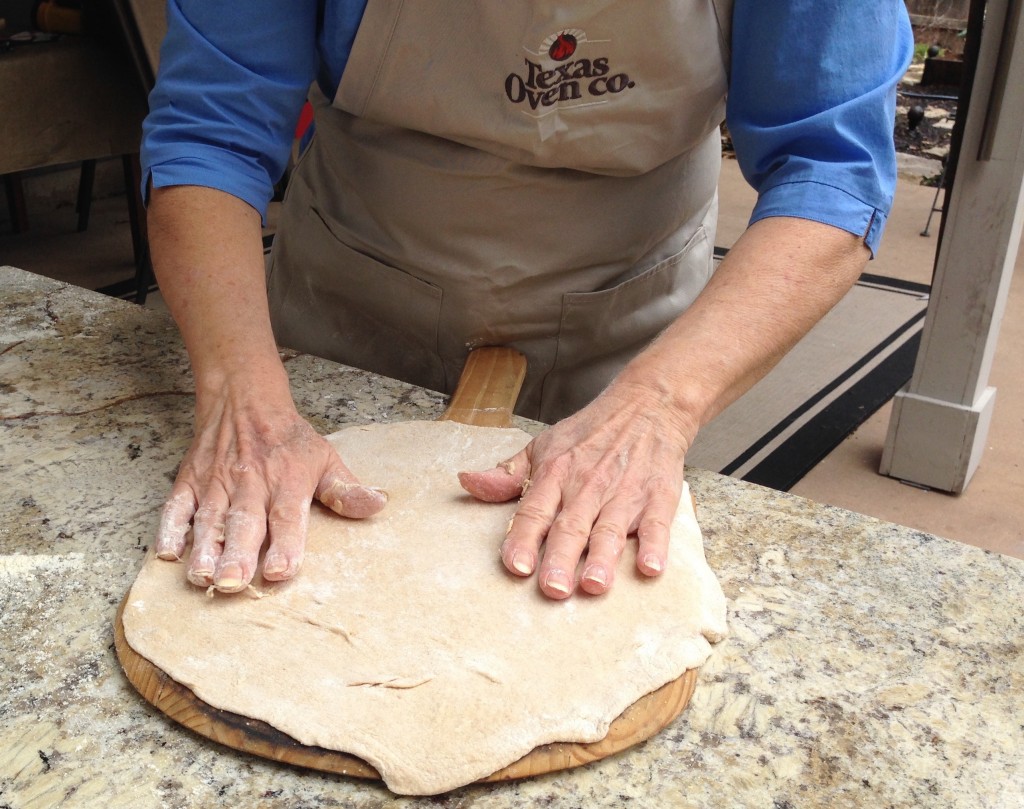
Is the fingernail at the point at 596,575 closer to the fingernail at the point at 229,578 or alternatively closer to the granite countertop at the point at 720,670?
the granite countertop at the point at 720,670

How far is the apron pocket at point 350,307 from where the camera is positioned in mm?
1396

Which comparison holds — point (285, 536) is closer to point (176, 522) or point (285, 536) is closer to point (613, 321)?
point (176, 522)

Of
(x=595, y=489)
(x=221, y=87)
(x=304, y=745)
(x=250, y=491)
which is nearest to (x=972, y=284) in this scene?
(x=595, y=489)

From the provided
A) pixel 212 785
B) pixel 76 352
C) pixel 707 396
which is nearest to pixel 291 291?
pixel 76 352

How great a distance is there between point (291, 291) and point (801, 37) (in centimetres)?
86

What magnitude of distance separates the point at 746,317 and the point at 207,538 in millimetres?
610

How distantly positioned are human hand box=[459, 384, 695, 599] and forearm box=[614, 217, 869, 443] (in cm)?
3

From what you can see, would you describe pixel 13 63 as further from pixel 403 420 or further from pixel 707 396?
pixel 707 396

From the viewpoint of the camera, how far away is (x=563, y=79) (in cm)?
116

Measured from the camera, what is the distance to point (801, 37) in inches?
41.5

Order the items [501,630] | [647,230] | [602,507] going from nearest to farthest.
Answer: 1. [501,630]
2. [602,507]
3. [647,230]

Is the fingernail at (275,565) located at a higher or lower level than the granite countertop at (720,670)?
higher

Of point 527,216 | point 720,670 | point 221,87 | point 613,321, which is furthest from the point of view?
point 613,321

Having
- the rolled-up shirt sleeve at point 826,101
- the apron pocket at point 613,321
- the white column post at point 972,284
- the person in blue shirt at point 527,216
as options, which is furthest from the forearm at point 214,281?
the white column post at point 972,284
